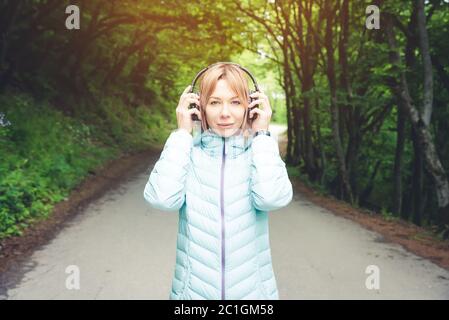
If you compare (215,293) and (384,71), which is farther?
(384,71)

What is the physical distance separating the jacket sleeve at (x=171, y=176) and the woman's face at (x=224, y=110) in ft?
0.51

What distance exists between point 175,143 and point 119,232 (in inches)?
265

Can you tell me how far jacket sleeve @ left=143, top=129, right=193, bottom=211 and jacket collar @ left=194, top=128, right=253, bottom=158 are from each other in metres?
0.08

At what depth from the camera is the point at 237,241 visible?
7.21 feet

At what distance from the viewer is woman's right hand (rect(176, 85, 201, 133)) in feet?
7.36

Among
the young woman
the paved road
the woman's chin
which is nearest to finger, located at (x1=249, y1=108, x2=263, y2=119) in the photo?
the young woman

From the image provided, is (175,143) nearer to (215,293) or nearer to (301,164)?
(215,293)

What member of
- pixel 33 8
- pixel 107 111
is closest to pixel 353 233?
pixel 33 8

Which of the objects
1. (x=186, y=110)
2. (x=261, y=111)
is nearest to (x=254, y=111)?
(x=261, y=111)

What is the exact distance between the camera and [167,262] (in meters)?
6.88

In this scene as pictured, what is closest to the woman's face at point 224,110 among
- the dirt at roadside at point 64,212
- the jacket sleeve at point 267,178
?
the jacket sleeve at point 267,178

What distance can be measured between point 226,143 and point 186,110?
0.82ft

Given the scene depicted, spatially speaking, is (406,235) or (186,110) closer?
(186,110)

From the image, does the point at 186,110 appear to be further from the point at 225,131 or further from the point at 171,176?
the point at 171,176
